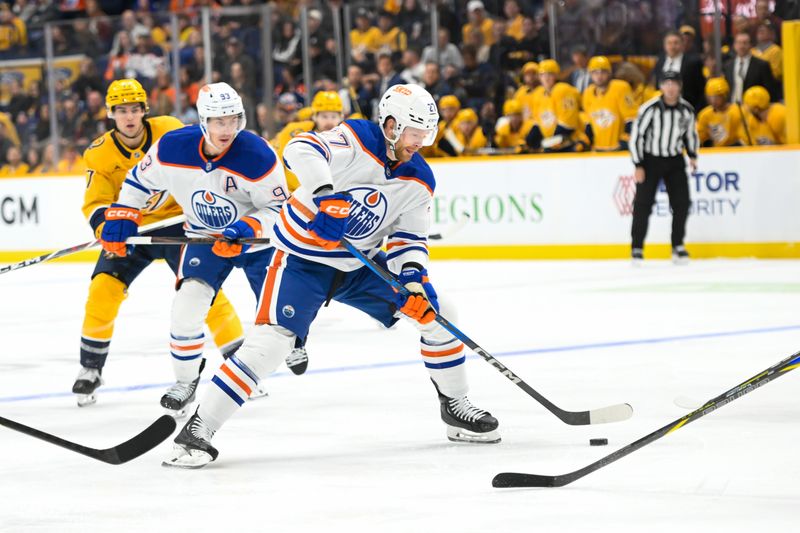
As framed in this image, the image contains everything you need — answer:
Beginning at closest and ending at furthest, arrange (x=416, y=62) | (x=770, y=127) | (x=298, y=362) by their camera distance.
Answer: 1. (x=298, y=362)
2. (x=770, y=127)
3. (x=416, y=62)

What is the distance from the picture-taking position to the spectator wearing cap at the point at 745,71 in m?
10.2

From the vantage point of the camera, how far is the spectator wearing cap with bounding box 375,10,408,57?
37.4 feet

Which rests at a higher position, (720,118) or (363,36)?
(363,36)

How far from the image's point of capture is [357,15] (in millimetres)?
11492

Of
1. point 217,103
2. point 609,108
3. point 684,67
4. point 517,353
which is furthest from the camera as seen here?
point 609,108

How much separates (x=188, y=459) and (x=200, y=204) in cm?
115

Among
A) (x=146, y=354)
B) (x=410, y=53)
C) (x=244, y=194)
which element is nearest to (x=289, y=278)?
(x=244, y=194)

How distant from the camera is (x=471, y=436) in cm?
416

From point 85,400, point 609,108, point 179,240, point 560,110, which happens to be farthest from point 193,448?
point 560,110

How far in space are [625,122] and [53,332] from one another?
4980mm

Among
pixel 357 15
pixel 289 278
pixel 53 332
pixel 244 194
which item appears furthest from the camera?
pixel 357 15

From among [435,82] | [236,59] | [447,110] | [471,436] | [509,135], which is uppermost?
[236,59]

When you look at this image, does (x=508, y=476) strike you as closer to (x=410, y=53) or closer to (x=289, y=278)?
(x=289, y=278)

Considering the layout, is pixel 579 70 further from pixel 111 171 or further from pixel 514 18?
pixel 111 171
